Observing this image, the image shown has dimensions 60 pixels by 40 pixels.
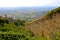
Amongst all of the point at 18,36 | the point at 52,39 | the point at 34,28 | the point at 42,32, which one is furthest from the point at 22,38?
the point at 34,28

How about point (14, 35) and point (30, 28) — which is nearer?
point (14, 35)

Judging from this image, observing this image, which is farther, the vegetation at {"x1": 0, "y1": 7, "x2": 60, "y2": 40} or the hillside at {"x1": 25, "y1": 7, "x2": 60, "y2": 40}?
the hillside at {"x1": 25, "y1": 7, "x2": 60, "y2": 40}

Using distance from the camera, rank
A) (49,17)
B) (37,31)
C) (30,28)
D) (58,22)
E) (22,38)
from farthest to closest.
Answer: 1. (30,28)
2. (37,31)
3. (49,17)
4. (58,22)
5. (22,38)

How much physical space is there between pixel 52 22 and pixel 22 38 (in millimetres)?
2906

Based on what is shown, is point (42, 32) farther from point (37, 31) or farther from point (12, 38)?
point (12, 38)

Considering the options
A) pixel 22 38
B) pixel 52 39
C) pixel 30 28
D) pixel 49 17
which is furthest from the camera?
pixel 30 28

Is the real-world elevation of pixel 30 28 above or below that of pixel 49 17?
below

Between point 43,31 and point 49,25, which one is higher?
point 49,25

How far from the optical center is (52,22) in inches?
523

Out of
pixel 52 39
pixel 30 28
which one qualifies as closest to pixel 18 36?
pixel 52 39

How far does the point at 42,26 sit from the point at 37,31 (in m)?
1.01

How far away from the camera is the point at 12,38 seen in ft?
37.4

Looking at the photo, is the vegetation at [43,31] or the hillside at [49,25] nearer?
the vegetation at [43,31]

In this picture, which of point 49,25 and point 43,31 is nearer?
point 49,25
